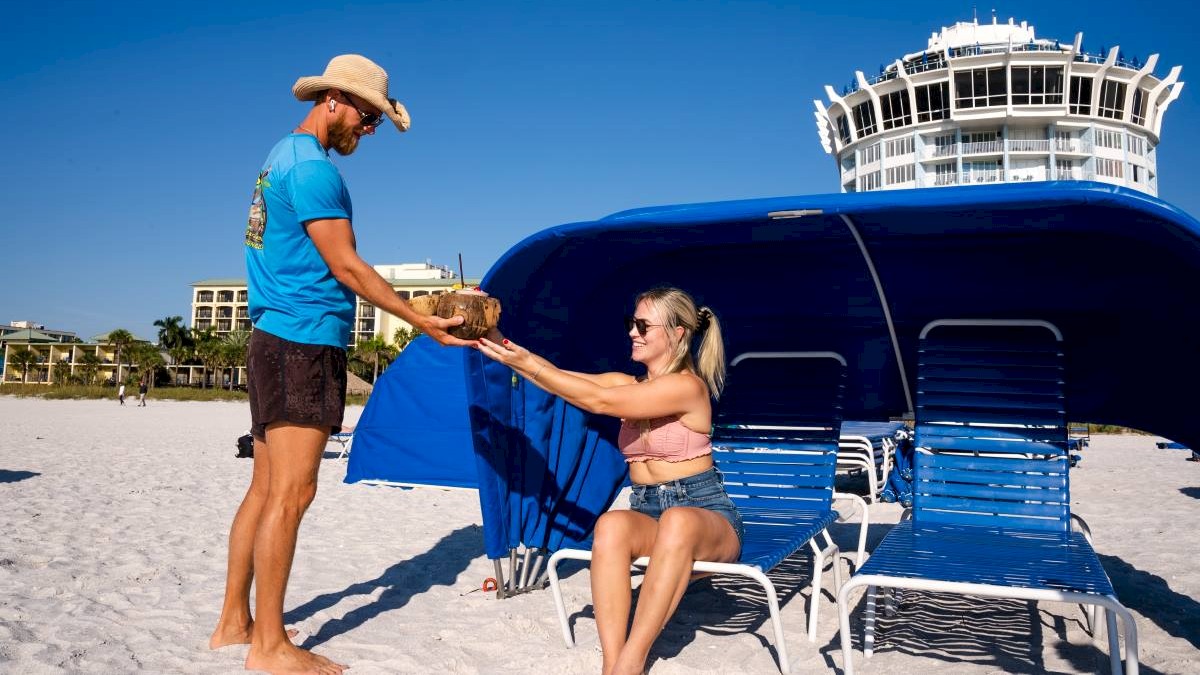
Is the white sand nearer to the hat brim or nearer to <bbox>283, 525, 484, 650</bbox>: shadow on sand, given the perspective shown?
<bbox>283, 525, 484, 650</bbox>: shadow on sand

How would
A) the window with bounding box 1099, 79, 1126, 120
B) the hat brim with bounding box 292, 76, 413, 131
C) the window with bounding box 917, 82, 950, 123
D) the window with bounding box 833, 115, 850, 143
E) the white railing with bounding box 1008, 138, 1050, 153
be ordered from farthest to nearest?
the window with bounding box 833, 115, 850, 143
the white railing with bounding box 1008, 138, 1050, 153
the window with bounding box 917, 82, 950, 123
the window with bounding box 1099, 79, 1126, 120
the hat brim with bounding box 292, 76, 413, 131

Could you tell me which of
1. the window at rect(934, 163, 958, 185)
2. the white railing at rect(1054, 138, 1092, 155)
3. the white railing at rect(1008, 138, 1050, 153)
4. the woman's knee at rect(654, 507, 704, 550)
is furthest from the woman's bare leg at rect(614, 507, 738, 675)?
the white railing at rect(1054, 138, 1092, 155)

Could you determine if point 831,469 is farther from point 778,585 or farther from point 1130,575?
Result: point 1130,575

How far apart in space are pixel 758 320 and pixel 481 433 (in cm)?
213

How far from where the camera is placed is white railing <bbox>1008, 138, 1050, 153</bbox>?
200ft

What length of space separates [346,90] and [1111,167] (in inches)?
2688

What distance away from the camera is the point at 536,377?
348 centimetres

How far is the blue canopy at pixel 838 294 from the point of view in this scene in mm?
3736

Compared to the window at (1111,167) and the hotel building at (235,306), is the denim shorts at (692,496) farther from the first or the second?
the hotel building at (235,306)

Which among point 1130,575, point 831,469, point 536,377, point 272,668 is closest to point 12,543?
point 272,668

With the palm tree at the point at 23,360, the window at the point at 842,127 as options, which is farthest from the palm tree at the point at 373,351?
the window at the point at 842,127

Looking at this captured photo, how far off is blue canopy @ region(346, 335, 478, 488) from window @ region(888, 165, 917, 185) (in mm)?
57553

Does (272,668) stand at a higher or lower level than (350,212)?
lower

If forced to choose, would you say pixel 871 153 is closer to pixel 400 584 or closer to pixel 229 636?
pixel 400 584
